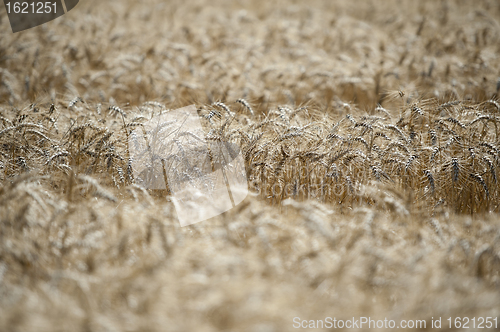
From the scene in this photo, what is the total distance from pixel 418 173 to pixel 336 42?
157 inches

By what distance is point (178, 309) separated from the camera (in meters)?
1.49

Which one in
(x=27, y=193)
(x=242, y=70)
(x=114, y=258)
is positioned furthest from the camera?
(x=242, y=70)

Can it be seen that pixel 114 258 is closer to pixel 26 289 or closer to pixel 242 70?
pixel 26 289

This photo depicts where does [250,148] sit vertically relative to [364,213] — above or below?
above

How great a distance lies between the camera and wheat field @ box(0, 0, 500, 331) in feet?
5.11

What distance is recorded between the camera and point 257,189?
108 inches

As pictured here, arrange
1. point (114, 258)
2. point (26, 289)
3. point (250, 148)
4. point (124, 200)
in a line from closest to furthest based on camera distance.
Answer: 1. point (26, 289)
2. point (114, 258)
3. point (124, 200)
4. point (250, 148)

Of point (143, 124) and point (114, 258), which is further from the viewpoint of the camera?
point (143, 124)

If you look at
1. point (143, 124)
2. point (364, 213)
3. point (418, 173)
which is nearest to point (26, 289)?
point (143, 124)

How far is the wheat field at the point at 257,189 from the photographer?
156cm

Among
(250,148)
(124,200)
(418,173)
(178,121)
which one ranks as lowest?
(418,173)

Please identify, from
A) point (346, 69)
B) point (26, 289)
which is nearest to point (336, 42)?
point (346, 69)

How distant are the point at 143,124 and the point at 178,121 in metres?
0.30

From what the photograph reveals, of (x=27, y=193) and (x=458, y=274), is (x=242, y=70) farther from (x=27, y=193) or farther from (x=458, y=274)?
(x=458, y=274)
